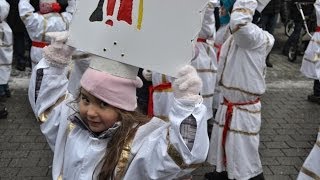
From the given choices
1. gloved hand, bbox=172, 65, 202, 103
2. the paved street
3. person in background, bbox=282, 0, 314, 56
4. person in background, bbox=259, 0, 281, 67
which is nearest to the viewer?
gloved hand, bbox=172, 65, 202, 103

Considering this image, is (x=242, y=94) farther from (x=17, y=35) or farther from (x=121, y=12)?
(x=17, y=35)

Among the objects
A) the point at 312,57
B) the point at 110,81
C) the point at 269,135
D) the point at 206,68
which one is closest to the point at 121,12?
the point at 110,81

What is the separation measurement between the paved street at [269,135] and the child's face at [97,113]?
2359 mm

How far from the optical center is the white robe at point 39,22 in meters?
5.53

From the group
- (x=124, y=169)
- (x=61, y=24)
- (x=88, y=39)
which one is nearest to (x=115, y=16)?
(x=88, y=39)

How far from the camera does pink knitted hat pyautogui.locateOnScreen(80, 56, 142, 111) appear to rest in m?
2.01

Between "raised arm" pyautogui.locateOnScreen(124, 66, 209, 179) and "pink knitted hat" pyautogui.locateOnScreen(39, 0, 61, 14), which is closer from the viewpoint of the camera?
"raised arm" pyautogui.locateOnScreen(124, 66, 209, 179)

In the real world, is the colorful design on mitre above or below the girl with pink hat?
above

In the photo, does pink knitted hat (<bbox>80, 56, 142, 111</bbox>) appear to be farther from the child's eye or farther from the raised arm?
the raised arm

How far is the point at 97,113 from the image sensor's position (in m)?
2.05

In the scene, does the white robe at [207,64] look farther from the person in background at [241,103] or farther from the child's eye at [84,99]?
the child's eye at [84,99]

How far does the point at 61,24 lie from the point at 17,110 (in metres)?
1.35

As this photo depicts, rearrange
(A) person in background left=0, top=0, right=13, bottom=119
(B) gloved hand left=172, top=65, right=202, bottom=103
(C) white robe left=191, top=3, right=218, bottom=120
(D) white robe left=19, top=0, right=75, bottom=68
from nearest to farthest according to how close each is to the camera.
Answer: (B) gloved hand left=172, top=65, right=202, bottom=103, (C) white robe left=191, top=3, right=218, bottom=120, (D) white robe left=19, top=0, right=75, bottom=68, (A) person in background left=0, top=0, right=13, bottom=119

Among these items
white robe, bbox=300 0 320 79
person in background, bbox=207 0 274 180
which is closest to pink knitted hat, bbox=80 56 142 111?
person in background, bbox=207 0 274 180
